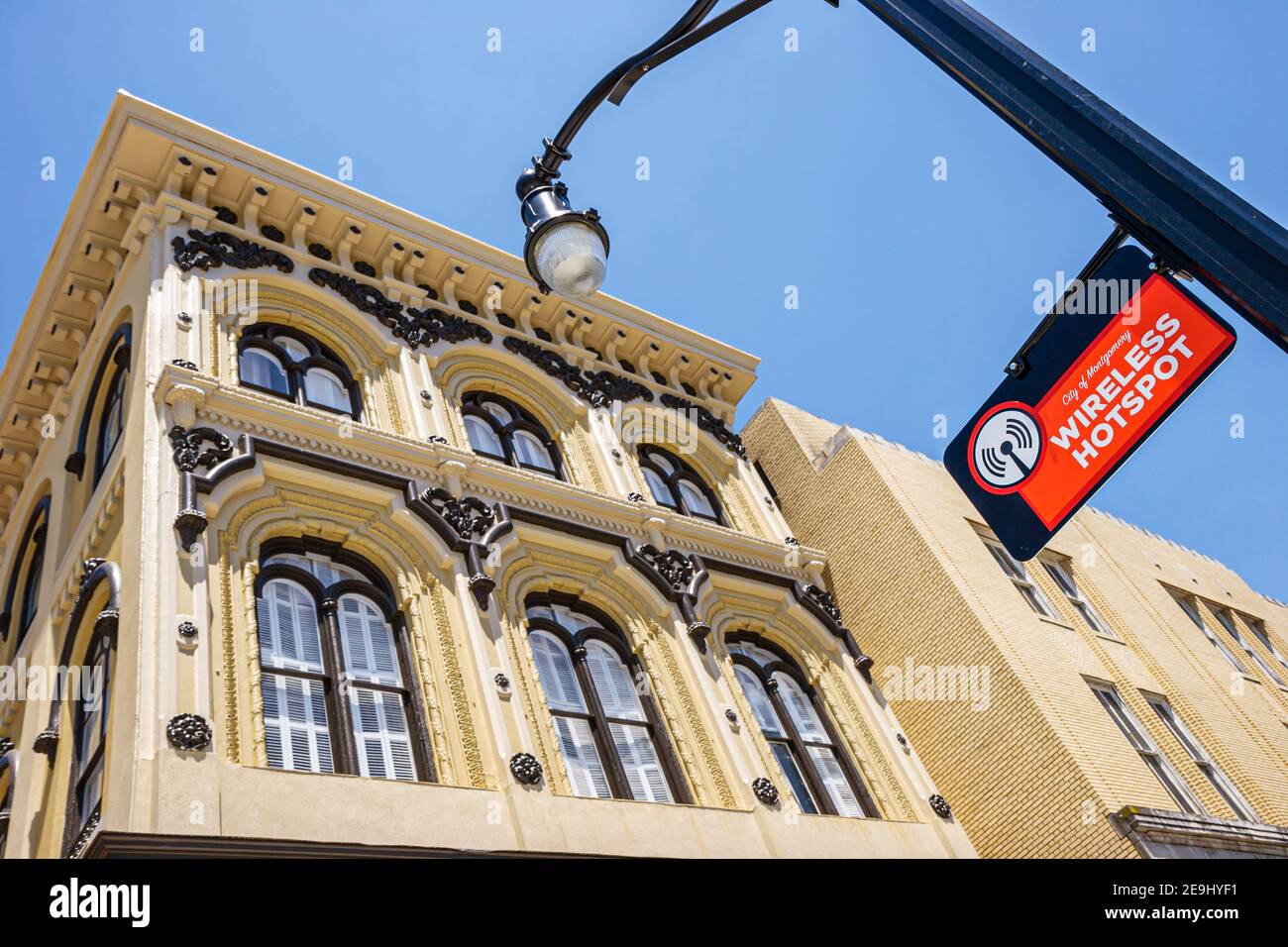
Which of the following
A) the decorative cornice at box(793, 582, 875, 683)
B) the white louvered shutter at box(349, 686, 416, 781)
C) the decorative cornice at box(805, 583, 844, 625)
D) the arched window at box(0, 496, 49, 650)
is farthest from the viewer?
the decorative cornice at box(805, 583, 844, 625)

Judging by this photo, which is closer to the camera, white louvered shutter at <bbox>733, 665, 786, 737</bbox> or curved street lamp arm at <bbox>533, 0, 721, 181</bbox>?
curved street lamp arm at <bbox>533, 0, 721, 181</bbox>

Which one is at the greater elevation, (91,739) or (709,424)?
(709,424)

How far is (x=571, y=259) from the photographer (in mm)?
5898

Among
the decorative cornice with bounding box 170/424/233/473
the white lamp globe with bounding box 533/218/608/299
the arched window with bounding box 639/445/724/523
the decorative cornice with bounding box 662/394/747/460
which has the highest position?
the decorative cornice with bounding box 662/394/747/460

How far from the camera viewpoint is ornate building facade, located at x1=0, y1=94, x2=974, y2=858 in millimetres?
10070

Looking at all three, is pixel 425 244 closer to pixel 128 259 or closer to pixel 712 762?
pixel 128 259

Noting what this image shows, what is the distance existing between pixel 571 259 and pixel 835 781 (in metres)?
10.6

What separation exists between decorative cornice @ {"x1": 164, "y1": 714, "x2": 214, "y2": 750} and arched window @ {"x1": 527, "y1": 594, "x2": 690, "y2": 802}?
13.0 ft

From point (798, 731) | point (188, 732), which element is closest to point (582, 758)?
point (798, 731)

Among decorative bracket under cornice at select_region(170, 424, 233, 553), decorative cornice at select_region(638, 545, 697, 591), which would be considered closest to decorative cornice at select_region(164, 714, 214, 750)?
decorative bracket under cornice at select_region(170, 424, 233, 553)

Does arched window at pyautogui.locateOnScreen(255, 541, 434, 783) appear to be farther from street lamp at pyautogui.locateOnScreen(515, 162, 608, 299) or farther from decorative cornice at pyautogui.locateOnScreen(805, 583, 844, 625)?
decorative cornice at pyautogui.locateOnScreen(805, 583, 844, 625)

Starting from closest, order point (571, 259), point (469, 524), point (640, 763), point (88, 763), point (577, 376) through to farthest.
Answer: point (571, 259) → point (88, 763) → point (640, 763) → point (469, 524) → point (577, 376)

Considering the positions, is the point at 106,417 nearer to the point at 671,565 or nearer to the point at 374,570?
the point at 374,570

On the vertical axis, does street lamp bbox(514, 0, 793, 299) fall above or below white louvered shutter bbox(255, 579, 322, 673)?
below
